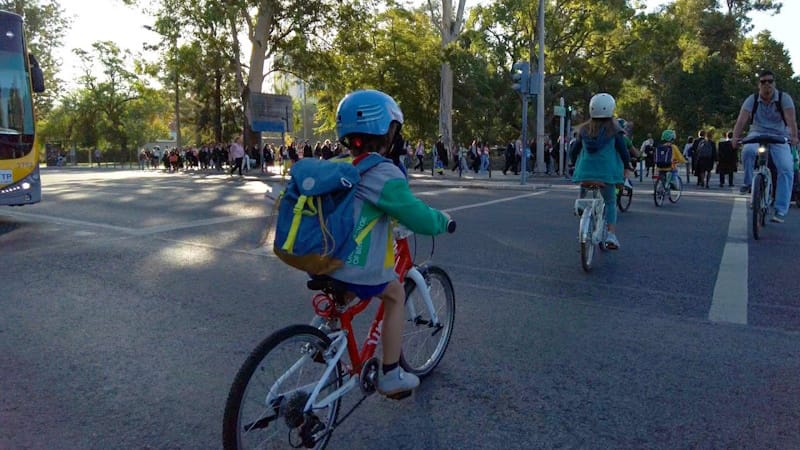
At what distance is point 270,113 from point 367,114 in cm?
2938

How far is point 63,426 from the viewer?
3.07 meters

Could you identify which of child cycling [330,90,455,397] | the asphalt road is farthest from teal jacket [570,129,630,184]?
child cycling [330,90,455,397]

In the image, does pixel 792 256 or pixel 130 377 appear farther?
pixel 792 256

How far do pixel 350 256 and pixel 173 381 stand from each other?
161 centimetres

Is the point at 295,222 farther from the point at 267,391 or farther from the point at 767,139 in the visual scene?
the point at 767,139

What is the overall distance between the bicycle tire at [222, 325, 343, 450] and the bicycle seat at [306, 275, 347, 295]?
208mm

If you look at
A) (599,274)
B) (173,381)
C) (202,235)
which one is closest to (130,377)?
(173,381)

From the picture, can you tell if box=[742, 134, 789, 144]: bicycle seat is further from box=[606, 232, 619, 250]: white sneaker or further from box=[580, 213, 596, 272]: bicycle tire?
box=[580, 213, 596, 272]: bicycle tire

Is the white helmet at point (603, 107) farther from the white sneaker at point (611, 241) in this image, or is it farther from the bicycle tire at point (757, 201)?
the bicycle tire at point (757, 201)

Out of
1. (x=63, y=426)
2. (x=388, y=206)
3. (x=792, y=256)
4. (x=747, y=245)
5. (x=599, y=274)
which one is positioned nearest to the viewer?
(x=388, y=206)

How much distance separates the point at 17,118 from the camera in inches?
412

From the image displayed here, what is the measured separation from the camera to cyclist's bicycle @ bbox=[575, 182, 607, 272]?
251 inches

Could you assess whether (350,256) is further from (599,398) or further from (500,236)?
(500,236)

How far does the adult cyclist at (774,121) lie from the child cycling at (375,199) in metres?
6.64
